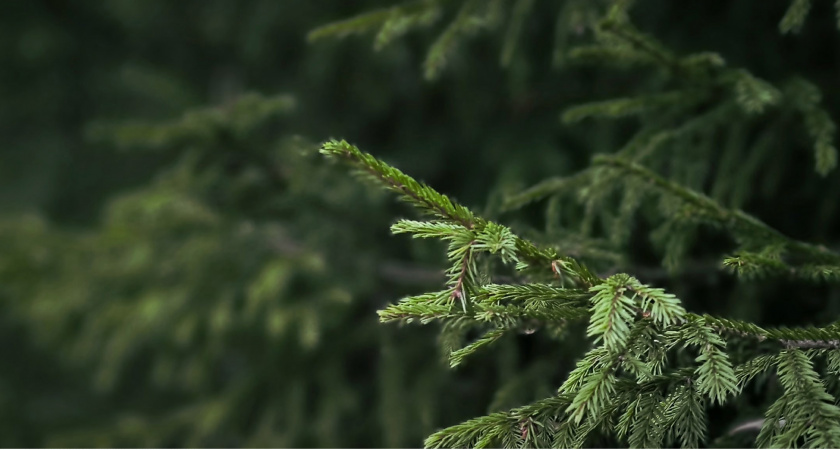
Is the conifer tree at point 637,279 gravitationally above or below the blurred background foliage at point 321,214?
below

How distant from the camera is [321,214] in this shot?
2422 mm

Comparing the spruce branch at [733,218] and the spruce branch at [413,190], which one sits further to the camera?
the spruce branch at [733,218]

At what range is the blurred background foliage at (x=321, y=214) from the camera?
2016mm

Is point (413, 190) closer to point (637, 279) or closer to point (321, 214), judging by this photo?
point (637, 279)

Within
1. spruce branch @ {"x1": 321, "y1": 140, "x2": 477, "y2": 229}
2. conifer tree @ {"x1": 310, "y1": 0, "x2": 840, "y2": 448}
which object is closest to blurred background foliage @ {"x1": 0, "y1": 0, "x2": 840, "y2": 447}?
conifer tree @ {"x1": 310, "y1": 0, "x2": 840, "y2": 448}

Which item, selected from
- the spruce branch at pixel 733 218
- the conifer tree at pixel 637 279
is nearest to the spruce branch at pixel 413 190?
the conifer tree at pixel 637 279

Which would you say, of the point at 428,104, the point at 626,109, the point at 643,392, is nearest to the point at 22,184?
the point at 428,104

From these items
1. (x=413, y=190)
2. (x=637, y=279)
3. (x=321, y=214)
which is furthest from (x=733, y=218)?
(x=321, y=214)

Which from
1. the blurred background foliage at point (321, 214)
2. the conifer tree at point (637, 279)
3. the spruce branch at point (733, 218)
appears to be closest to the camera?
the conifer tree at point (637, 279)

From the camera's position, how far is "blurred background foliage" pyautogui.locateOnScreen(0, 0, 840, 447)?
6.61ft

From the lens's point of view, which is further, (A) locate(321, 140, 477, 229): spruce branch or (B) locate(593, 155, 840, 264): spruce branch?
(B) locate(593, 155, 840, 264): spruce branch

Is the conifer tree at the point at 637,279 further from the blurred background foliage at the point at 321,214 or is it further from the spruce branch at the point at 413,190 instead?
the blurred background foliage at the point at 321,214

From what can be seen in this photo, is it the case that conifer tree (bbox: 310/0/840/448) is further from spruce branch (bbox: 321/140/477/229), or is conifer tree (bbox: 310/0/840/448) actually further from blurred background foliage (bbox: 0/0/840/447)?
blurred background foliage (bbox: 0/0/840/447)

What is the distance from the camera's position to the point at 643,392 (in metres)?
1.13
